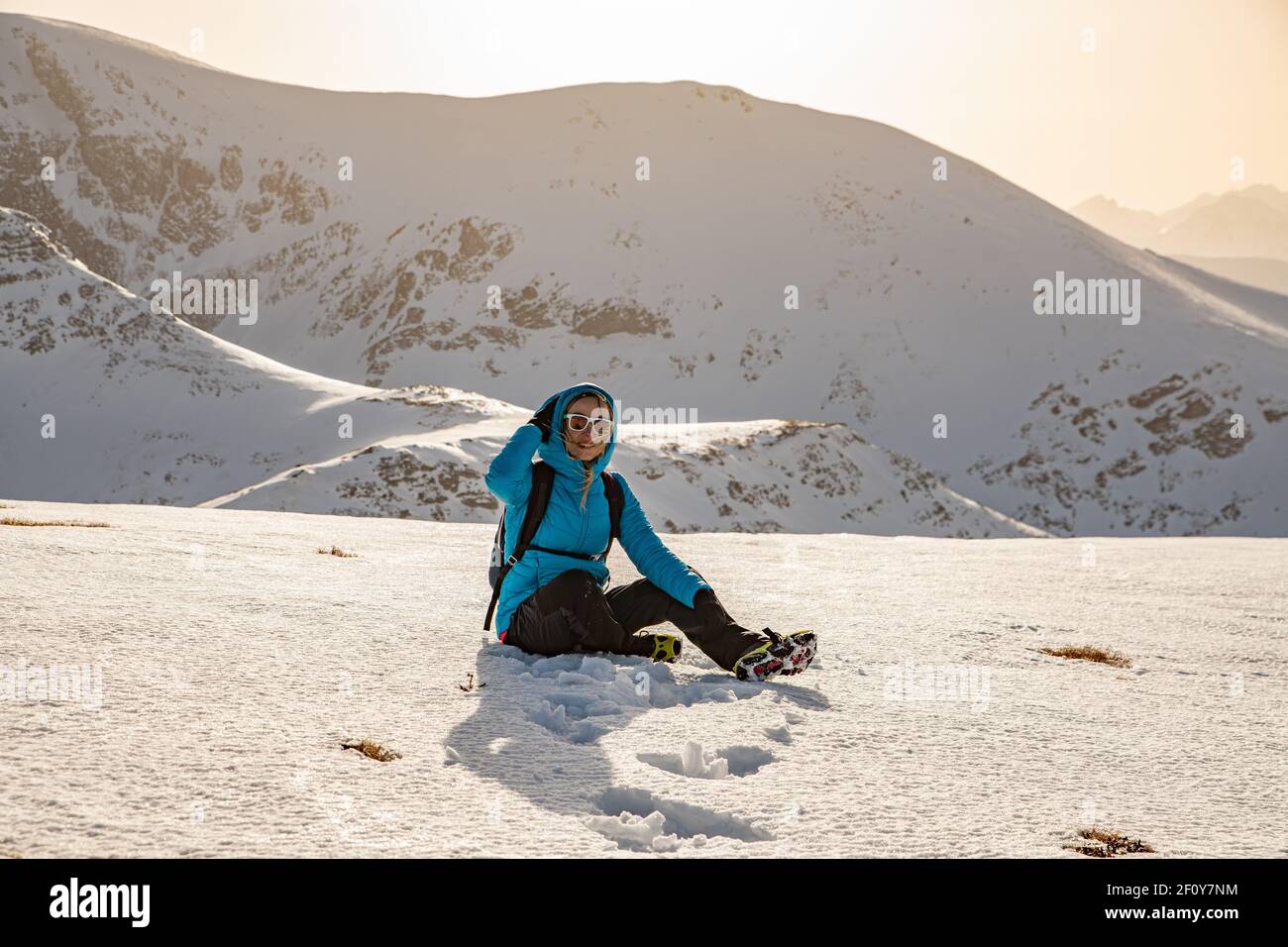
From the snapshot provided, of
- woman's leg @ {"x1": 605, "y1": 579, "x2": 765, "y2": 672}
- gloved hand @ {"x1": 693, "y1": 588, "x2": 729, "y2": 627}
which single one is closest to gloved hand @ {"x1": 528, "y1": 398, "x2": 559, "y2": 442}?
woman's leg @ {"x1": 605, "y1": 579, "x2": 765, "y2": 672}

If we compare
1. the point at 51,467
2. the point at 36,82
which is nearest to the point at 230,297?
the point at 36,82

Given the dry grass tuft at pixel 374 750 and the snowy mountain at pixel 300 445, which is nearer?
the dry grass tuft at pixel 374 750

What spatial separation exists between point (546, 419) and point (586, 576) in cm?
95

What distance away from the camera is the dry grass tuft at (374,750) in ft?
12.5

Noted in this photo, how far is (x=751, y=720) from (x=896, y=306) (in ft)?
245

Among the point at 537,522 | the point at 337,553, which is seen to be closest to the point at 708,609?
the point at 537,522

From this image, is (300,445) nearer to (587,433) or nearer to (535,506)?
(535,506)

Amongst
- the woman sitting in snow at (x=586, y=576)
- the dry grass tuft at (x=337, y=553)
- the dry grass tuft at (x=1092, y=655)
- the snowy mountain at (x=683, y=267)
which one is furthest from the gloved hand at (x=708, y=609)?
the snowy mountain at (x=683, y=267)

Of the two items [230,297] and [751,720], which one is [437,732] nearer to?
[751,720]

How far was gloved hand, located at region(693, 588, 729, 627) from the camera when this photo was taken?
5.71m

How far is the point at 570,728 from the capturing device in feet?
14.5

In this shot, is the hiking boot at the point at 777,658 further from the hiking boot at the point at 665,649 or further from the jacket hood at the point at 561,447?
the jacket hood at the point at 561,447

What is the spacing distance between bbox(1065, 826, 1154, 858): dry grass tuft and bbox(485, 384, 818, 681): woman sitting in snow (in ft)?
7.35

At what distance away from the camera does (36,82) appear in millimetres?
109125
